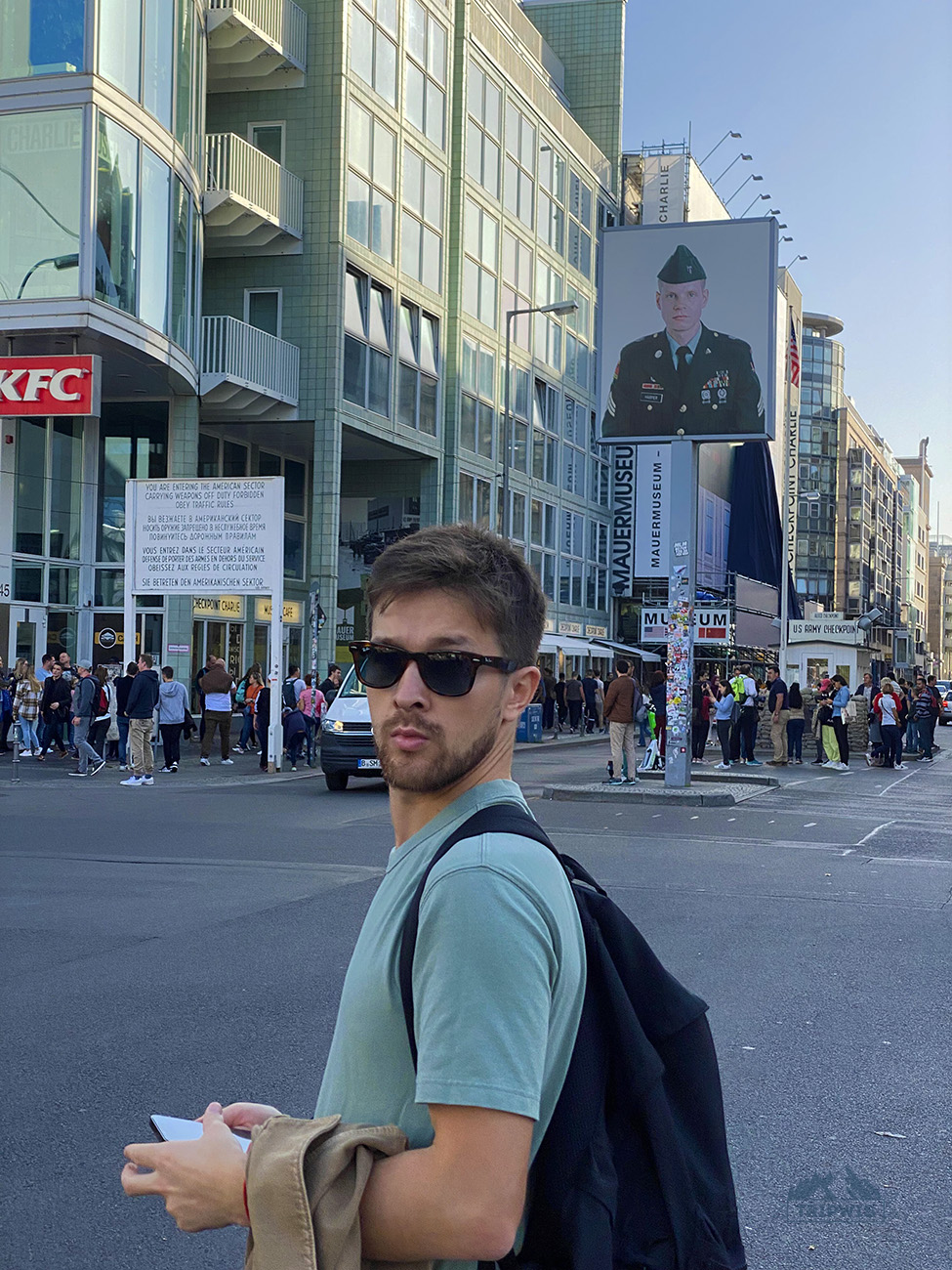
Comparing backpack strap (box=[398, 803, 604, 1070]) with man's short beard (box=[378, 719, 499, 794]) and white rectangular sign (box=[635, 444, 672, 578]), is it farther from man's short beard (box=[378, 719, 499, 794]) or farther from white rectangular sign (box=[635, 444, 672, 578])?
white rectangular sign (box=[635, 444, 672, 578])

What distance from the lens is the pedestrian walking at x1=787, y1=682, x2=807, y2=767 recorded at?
27.6 metres

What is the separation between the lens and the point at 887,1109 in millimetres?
5117

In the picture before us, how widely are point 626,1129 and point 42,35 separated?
92.5ft

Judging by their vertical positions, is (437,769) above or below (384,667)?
below

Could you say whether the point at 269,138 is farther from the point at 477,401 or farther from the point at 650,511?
the point at 650,511

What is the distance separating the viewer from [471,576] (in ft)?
6.38

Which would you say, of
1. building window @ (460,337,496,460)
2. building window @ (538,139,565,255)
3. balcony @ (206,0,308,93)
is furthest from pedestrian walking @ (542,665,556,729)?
building window @ (538,139,565,255)

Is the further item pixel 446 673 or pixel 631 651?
pixel 631 651

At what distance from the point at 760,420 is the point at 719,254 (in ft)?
8.12

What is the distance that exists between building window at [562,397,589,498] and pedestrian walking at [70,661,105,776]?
1310 inches

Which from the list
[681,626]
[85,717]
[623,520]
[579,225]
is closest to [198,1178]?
[681,626]

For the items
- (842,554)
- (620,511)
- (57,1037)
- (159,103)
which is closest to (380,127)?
(159,103)

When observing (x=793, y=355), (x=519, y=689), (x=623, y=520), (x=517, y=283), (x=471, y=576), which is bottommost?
(x=519, y=689)

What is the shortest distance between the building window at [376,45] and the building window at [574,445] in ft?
59.7
